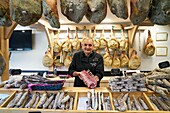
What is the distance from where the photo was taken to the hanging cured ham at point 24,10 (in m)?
0.74

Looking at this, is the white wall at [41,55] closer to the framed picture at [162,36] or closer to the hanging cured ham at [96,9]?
the framed picture at [162,36]

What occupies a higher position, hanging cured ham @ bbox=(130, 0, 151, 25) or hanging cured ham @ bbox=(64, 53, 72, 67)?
hanging cured ham @ bbox=(130, 0, 151, 25)

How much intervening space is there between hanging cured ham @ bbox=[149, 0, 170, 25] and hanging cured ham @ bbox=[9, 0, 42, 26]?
0.51 meters

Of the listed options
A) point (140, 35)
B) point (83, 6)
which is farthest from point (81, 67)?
point (140, 35)

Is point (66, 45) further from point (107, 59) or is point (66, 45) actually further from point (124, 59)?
point (124, 59)

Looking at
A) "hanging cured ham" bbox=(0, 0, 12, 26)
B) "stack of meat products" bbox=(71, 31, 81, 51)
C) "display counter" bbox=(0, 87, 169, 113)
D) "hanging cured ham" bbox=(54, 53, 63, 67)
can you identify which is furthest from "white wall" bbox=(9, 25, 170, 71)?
"hanging cured ham" bbox=(0, 0, 12, 26)

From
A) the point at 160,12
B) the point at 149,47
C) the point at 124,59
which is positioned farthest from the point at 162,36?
the point at 160,12

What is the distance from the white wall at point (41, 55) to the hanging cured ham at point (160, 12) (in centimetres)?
339

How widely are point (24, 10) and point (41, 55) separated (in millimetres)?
3737

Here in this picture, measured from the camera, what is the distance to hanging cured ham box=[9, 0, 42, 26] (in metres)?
0.74

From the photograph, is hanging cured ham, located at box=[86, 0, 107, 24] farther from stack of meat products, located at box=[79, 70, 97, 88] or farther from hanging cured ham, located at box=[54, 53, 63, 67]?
hanging cured ham, located at box=[54, 53, 63, 67]

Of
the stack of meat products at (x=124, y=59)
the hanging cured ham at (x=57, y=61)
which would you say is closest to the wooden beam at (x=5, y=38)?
the hanging cured ham at (x=57, y=61)

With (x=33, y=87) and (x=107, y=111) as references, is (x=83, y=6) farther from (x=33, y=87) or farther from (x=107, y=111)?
(x=33, y=87)

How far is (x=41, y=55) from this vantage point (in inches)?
173
